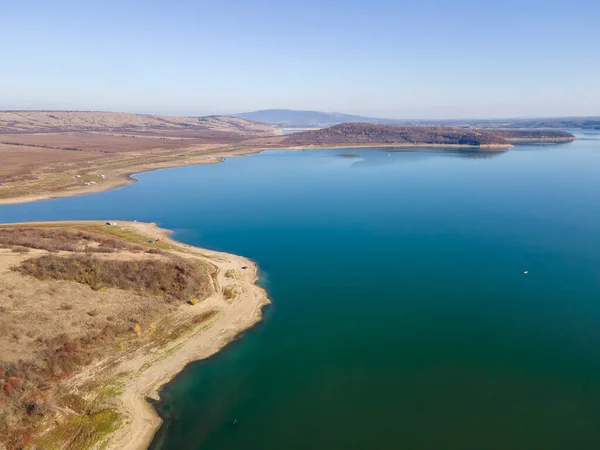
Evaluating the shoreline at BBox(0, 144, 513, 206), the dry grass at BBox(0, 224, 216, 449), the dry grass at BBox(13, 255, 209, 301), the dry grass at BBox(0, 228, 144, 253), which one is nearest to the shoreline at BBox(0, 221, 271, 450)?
the dry grass at BBox(0, 224, 216, 449)

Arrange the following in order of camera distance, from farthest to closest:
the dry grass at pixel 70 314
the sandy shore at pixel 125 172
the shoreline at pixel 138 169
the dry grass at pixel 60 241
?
the shoreline at pixel 138 169
the sandy shore at pixel 125 172
the dry grass at pixel 60 241
the dry grass at pixel 70 314

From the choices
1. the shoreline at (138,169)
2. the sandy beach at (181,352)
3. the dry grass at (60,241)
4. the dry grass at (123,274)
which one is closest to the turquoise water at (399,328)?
the sandy beach at (181,352)

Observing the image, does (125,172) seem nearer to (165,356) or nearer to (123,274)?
(123,274)

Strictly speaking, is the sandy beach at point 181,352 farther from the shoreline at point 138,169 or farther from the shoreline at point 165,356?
the shoreline at point 138,169

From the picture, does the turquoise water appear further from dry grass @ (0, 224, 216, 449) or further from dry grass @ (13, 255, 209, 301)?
dry grass @ (13, 255, 209, 301)

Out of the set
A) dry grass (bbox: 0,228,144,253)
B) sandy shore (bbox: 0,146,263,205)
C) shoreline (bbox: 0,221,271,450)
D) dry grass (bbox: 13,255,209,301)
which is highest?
sandy shore (bbox: 0,146,263,205)

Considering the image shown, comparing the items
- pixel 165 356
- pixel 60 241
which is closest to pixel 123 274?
pixel 165 356
